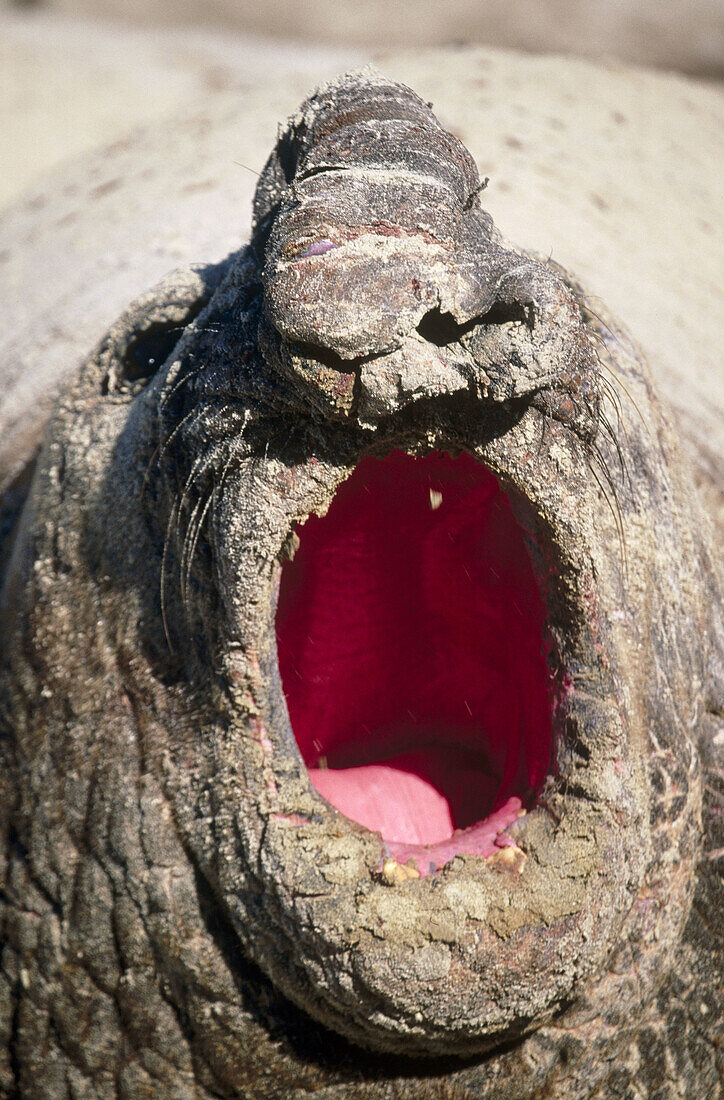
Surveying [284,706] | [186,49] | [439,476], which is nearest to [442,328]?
[439,476]

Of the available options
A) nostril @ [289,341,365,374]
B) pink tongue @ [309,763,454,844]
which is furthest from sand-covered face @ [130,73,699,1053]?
pink tongue @ [309,763,454,844]

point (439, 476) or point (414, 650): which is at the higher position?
point (439, 476)

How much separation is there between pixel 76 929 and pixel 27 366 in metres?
1.49

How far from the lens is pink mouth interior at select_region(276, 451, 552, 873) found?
1.57 meters

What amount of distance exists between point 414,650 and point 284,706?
51cm

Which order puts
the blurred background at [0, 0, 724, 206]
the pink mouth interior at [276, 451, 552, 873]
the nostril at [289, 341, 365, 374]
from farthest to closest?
the blurred background at [0, 0, 724, 206]
the pink mouth interior at [276, 451, 552, 873]
the nostril at [289, 341, 365, 374]

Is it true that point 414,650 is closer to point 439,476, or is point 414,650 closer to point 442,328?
point 439,476

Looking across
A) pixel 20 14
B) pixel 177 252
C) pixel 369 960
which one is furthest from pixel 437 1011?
pixel 20 14

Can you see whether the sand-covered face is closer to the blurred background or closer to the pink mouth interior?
the pink mouth interior

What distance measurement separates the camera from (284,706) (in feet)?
4.51

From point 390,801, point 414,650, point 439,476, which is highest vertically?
point 439,476

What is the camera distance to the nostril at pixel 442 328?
3.78ft

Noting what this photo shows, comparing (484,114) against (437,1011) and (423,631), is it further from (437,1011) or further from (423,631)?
(437,1011)

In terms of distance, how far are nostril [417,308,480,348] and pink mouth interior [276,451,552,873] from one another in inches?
14.2
